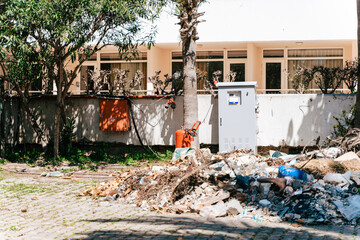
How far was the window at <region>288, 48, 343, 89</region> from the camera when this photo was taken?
22547 millimetres

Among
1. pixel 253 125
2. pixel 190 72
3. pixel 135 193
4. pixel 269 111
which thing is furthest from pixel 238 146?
pixel 135 193

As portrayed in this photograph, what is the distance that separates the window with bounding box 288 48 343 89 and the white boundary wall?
348 inches

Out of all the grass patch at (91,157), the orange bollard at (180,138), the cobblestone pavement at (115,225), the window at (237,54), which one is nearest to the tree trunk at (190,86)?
the orange bollard at (180,138)

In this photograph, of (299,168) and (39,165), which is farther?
(39,165)

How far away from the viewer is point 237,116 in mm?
13523

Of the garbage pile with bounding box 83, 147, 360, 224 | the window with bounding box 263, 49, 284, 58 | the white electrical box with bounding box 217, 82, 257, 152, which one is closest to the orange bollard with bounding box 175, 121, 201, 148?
the white electrical box with bounding box 217, 82, 257, 152

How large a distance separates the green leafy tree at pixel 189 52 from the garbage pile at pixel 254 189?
10.2 ft

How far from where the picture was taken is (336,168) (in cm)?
927

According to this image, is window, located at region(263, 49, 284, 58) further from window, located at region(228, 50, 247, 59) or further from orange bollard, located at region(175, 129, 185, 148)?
orange bollard, located at region(175, 129, 185, 148)

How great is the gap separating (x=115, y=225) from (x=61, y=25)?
6.91 meters

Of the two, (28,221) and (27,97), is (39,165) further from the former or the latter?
(28,221)

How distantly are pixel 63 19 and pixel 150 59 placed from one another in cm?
1019

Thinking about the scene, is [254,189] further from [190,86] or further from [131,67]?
[131,67]

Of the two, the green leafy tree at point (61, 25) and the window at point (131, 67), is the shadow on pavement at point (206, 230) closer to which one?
the green leafy tree at point (61, 25)
